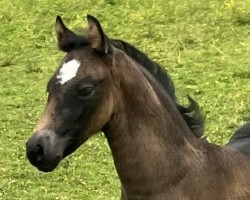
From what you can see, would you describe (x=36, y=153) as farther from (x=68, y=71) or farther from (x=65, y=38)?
(x=65, y=38)

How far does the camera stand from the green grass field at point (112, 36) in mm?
7656

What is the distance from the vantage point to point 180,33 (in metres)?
11.9

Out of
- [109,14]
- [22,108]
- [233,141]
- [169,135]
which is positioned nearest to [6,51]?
[109,14]

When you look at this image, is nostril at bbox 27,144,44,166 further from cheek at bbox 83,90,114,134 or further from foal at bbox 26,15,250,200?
cheek at bbox 83,90,114,134

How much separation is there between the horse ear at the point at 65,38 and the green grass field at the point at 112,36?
9.08ft

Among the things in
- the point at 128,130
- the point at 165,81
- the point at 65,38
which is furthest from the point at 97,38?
the point at 165,81

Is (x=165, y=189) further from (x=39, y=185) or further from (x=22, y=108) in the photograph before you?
(x=22, y=108)

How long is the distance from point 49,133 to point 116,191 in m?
3.05

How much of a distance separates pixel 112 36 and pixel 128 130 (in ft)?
24.3

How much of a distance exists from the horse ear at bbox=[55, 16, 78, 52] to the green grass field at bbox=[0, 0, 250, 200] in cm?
277

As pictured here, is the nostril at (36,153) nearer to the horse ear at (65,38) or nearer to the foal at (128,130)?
the foal at (128,130)

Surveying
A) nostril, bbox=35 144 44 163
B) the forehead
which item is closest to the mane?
the forehead

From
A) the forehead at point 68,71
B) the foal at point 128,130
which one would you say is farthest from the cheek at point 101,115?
the forehead at point 68,71

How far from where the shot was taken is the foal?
14.3 ft
